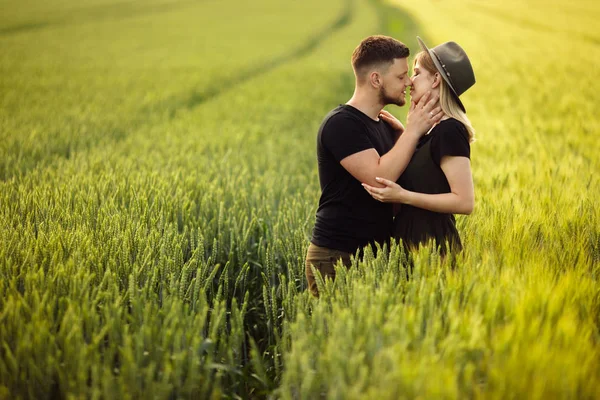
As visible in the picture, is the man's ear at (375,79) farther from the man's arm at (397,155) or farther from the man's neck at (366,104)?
the man's arm at (397,155)

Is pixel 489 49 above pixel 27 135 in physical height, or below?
above

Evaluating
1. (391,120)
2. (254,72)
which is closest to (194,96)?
(254,72)

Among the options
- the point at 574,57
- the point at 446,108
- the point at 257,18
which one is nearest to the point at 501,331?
the point at 446,108

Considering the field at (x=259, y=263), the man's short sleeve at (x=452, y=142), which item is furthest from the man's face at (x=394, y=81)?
the field at (x=259, y=263)

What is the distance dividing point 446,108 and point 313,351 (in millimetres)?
1248

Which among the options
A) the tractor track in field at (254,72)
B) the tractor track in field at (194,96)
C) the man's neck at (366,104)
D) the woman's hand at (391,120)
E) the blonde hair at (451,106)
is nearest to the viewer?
the blonde hair at (451,106)

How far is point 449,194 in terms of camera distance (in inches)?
91.3

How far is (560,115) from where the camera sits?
23.9 feet

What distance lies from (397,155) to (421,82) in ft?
1.34

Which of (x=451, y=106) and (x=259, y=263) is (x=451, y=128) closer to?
(x=451, y=106)

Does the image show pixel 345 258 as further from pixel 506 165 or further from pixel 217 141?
pixel 217 141

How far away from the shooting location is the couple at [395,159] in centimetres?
233

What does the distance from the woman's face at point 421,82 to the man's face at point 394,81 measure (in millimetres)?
55

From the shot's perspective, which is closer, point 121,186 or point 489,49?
point 121,186
